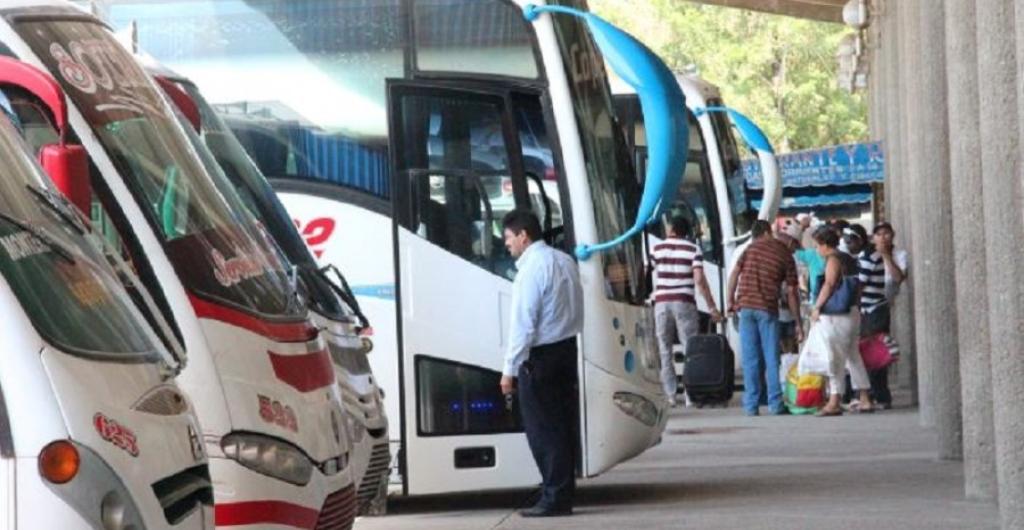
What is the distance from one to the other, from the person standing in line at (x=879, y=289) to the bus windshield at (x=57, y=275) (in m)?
18.5

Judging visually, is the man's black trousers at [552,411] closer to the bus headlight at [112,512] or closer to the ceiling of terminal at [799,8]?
the bus headlight at [112,512]

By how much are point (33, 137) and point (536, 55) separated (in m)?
5.69

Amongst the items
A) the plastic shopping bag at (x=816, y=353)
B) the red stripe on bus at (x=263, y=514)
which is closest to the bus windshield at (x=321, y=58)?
the red stripe on bus at (x=263, y=514)

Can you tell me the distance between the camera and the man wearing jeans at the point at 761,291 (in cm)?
2370

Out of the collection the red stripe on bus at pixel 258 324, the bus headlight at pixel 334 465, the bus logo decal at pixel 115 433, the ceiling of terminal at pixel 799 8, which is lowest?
the bus headlight at pixel 334 465

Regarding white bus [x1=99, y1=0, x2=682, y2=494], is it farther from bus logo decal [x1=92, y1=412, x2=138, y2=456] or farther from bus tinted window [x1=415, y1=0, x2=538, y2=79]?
bus logo decal [x1=92, y1=412, x2=138, y2=456]

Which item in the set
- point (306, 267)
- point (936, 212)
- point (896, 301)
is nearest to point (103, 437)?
point (306, 267)

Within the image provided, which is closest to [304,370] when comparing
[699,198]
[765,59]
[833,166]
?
[699,198]

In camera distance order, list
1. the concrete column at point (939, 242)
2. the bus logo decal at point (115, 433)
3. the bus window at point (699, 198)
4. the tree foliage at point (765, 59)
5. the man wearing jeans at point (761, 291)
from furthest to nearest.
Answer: the tree foliage at point (765, 59), the bus window at point (699, 198), the man wearing jeans at point (761, 291), the concrete column at point (939, 242), the bus logo decal at point (115, 433)

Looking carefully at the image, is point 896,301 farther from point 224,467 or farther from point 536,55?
point 224,467

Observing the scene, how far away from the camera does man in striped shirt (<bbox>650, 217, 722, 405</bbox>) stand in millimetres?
25797

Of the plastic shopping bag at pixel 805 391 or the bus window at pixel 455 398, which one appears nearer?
the bus window at pixel 455 398

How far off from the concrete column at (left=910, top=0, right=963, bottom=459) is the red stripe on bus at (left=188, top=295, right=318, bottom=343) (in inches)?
354

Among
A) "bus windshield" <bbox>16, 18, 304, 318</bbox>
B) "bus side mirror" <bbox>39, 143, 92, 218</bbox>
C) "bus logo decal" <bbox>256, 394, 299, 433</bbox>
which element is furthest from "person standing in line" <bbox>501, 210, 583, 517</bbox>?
"bus side mirror" <bbox>39, 143, 92, 218</bbox>
